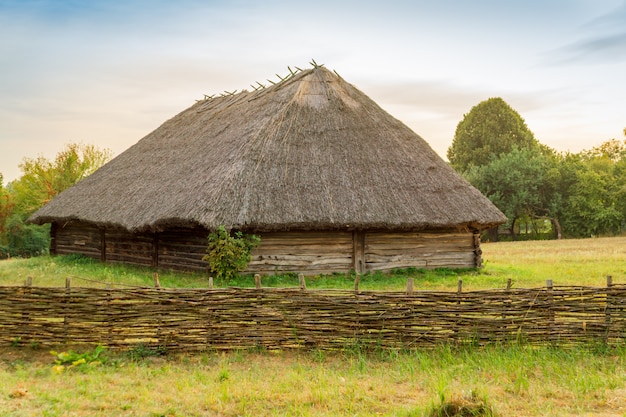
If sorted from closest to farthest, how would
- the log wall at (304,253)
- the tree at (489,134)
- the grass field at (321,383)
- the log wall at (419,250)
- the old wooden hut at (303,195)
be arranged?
the grass field at (321,383) → the old wooden hut at (303,195) → the log wall at (304,253) → the log wall at (419,250) → the tree at (489,134)

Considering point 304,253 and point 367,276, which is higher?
point 304,253

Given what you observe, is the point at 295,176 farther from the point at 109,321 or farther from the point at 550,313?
the point at 550,313

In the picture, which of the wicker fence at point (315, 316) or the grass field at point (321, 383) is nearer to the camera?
the grass field at point (321, 383)

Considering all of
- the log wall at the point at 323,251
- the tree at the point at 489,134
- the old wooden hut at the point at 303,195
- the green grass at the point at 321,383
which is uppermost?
the tree at the point at 489,134

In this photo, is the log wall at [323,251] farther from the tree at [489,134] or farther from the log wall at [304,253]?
the tree at [489,134]

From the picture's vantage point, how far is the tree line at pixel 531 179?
40438 mm

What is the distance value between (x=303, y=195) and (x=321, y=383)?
30.9ft

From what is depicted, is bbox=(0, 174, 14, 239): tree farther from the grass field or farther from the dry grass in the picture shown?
the grass field

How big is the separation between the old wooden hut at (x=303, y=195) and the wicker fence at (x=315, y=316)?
661 cm

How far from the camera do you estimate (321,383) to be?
7133 mm

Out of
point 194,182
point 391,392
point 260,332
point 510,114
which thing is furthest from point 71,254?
point 510,114

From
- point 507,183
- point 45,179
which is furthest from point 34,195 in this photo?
point 507,183

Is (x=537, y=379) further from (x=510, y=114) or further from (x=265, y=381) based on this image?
(x=510, y=114)

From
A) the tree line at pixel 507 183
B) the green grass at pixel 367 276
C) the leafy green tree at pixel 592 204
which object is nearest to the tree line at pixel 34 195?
the tree line at pixel 507 183
